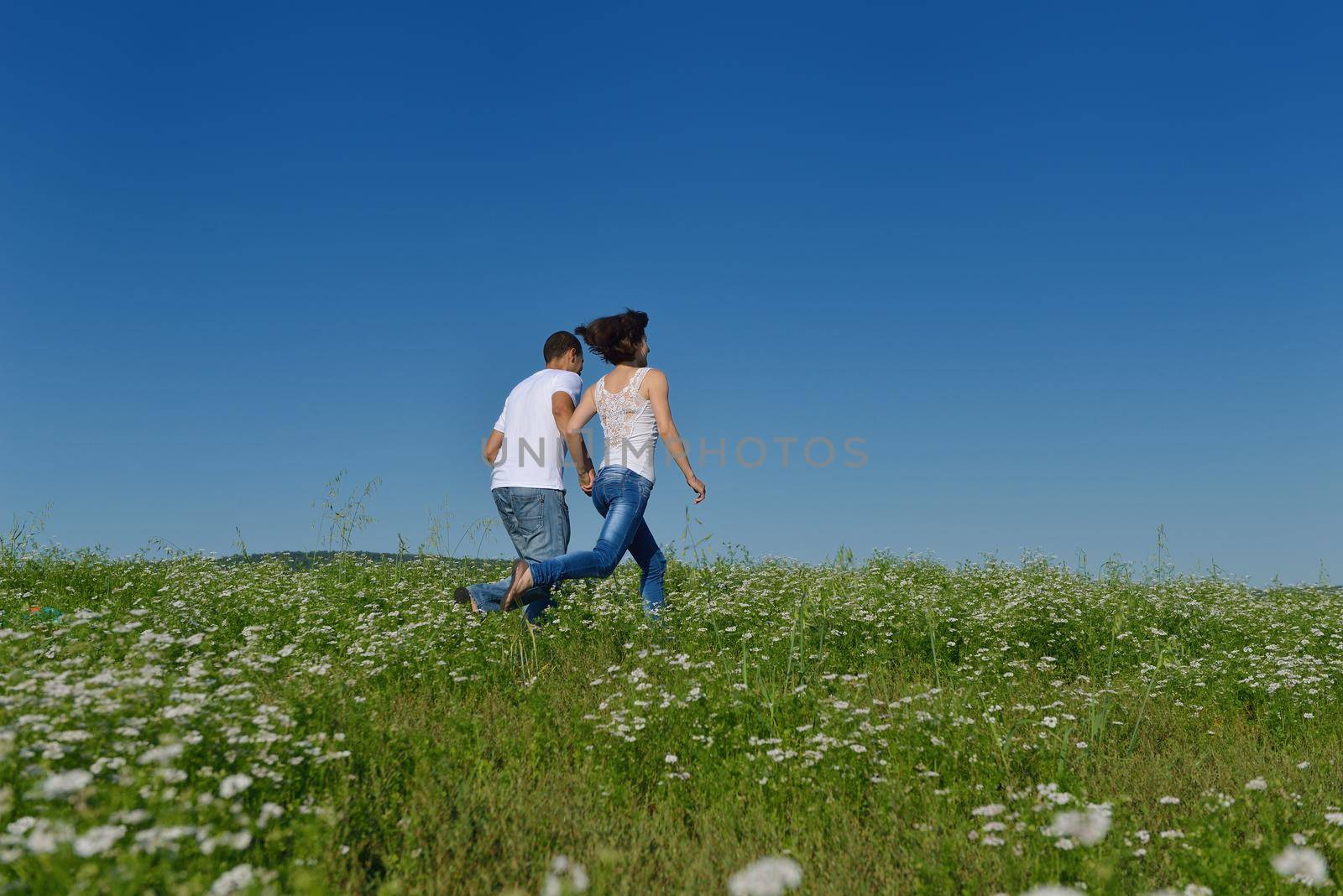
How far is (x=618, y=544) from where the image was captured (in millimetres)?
8133

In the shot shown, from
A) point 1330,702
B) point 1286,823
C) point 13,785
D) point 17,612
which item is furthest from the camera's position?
point 17,612

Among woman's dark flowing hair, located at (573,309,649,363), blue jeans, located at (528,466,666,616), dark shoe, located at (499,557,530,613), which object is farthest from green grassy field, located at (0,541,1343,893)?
woman's dark flowing hair, located at (573,309,649,363)

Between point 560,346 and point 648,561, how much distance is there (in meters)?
2.41

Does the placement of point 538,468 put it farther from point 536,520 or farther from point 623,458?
point 623,458

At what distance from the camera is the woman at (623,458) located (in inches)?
313

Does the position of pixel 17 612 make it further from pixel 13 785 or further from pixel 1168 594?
pixel 1168 594

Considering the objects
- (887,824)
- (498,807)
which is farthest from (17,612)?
(887,824)

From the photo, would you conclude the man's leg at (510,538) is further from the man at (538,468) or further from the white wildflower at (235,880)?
the white wildflower at (235,880)

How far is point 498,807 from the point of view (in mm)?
4000

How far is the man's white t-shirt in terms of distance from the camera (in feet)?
28.2

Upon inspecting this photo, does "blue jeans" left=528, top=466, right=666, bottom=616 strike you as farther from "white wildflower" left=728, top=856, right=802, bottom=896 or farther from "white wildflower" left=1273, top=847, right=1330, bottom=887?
"white wildflower" left=1273, top=847, right=1330, bottom=887

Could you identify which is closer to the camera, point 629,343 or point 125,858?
point 125,858

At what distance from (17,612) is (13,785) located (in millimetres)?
6491

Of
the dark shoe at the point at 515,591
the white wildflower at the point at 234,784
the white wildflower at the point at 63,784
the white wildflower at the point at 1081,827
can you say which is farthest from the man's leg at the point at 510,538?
the white wildflower at the point at 1081,827
